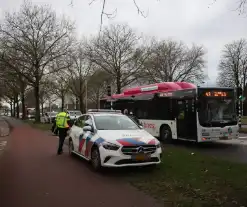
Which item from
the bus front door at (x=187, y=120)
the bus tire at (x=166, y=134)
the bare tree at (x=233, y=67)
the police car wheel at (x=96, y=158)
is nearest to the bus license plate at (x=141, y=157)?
the police car wheel at (x=96, y=158)

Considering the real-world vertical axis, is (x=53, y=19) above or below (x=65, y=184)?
above

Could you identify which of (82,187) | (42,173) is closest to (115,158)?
(82,187)

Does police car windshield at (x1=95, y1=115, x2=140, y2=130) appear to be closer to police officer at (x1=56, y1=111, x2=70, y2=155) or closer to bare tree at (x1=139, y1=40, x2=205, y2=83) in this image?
police officer at (x1=56, y1=111, x2=70, y2=155)

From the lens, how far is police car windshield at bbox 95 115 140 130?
893 centimetres

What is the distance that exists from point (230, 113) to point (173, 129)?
2.54 m

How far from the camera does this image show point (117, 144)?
7652mm

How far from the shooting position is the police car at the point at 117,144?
764 centimetres

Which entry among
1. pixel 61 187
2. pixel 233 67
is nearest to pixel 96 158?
pixel 61 187

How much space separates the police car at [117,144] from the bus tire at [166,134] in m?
5.49

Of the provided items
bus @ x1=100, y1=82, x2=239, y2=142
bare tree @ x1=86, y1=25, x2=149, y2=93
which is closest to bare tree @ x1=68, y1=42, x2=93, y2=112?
bare tree @ x1=86, y1=25, x2=149, y2=93

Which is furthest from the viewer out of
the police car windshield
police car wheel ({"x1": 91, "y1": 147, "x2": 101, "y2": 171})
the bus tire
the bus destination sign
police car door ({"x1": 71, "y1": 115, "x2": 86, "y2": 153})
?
the bus tire

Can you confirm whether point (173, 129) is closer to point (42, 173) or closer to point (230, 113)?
point (230, 113)

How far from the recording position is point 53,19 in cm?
3409

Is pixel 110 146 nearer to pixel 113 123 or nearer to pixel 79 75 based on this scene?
Answer: pixel 113 123
